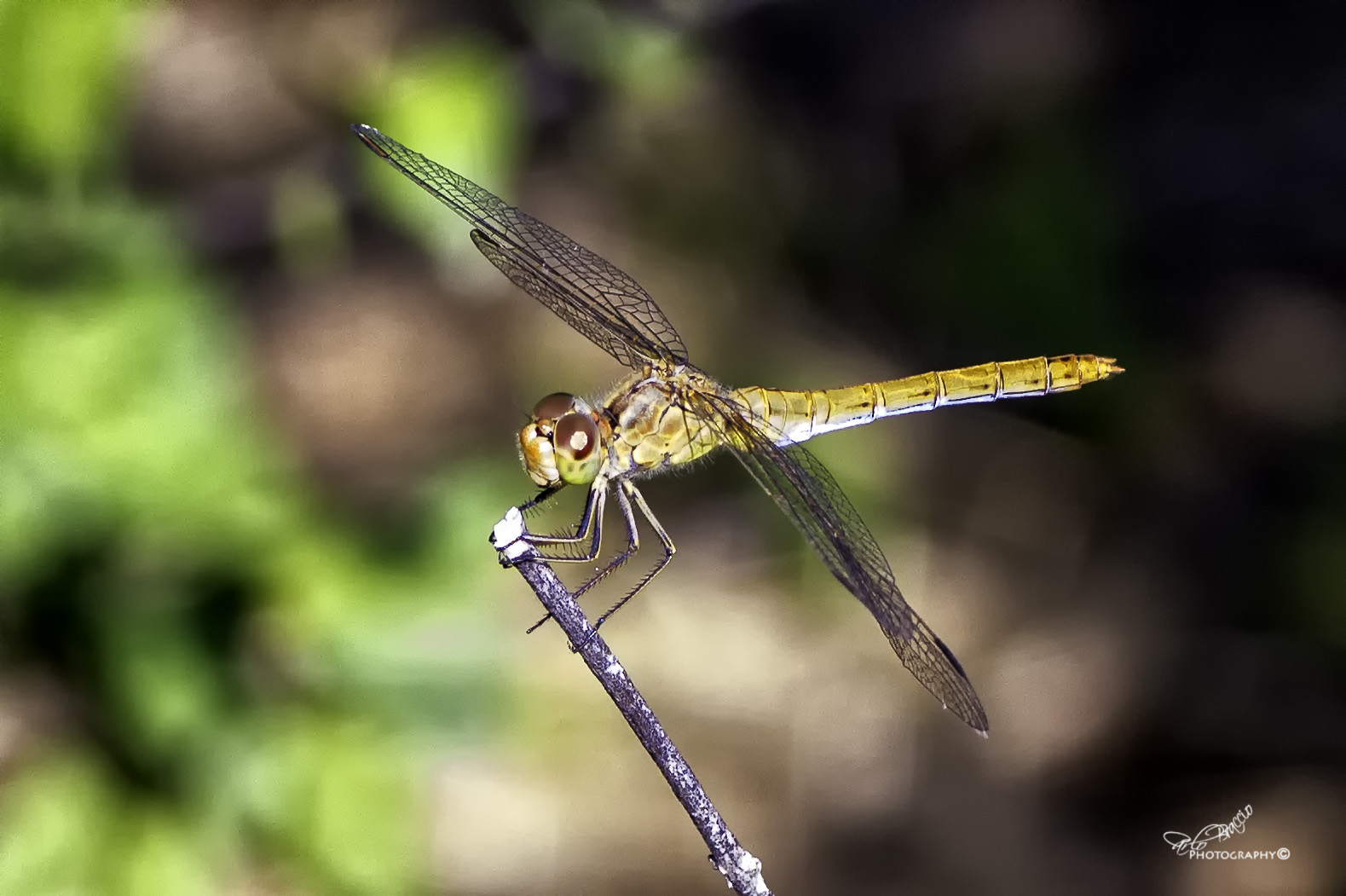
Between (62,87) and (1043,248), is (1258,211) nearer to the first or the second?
(1043,248)

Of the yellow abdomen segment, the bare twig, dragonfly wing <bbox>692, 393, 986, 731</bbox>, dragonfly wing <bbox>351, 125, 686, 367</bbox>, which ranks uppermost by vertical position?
dragonfly wing <bbox>351, 125, 686, 367</bbox>

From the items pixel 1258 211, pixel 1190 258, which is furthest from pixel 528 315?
pixel 1258 211

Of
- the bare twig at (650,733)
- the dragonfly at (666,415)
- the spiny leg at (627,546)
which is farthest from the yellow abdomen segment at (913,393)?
the bare twig at (650,733)

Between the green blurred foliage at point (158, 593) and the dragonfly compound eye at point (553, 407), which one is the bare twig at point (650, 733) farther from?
the green blurred foliage at point (158, 593)

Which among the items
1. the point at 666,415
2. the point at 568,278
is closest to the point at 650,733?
the point at 666,415

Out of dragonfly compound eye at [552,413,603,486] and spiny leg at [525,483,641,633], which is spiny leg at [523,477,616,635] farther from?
dragonfly compound eye at [552,413,603,486]

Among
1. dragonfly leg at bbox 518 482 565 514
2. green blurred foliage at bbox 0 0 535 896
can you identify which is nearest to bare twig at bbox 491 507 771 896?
dragonfly leg at bbox 518 482 565 514

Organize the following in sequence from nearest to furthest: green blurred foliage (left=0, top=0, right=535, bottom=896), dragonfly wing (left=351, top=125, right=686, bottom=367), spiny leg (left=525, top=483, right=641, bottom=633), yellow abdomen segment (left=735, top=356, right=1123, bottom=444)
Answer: spiny leg (left=525, top=483, right=641, bottom=633) → green blurred foliage (left=0, top=0, right=535, bottom=896) → dragonfly wing (left=351, top=125, right=686, bottom=367) → yellow abdomen segment (left=735, top=356, right=1123, bottom=444)
